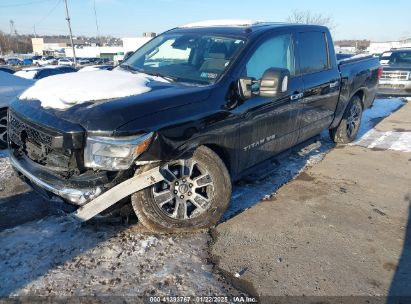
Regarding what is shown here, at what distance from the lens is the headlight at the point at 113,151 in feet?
8.45

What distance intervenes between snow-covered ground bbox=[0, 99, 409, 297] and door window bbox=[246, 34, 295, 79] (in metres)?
1.52

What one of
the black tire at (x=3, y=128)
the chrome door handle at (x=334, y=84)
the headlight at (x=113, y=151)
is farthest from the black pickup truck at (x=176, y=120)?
the black tire at (x=3, y=128)

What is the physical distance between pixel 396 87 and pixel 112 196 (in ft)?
35.1

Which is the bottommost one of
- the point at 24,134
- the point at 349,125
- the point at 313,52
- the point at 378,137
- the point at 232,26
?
the point at 378,137

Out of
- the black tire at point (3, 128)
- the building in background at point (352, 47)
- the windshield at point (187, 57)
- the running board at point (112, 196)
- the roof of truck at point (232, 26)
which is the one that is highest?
the roof of truck at point (232, 26)

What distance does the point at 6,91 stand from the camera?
5691 millimetres

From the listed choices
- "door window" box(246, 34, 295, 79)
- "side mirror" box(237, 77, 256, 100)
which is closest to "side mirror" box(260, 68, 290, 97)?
"side mirror" box(237, 77, 256, 100)

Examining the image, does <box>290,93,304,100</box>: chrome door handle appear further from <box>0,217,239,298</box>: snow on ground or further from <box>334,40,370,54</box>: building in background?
<box>334,40,370,54</box>: building in background

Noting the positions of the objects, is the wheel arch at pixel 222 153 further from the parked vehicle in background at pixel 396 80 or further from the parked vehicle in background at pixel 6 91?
the parked vehicle in background at pixel 396 80

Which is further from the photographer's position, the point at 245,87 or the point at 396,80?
the point at 396,80

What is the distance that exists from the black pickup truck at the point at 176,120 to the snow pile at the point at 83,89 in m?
0.01

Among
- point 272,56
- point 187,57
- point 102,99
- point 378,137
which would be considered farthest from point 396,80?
point 102,99

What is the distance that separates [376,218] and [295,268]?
1384 millimetres
